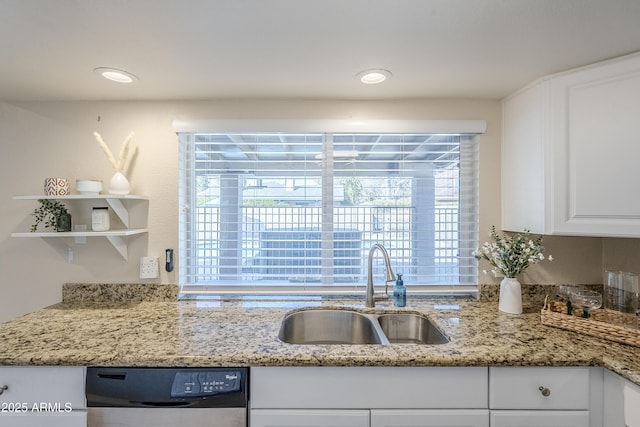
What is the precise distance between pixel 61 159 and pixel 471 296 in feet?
8.68

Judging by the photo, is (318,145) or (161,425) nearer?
(161,425)

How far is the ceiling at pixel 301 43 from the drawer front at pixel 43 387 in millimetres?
1283

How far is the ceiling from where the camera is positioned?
976 mm

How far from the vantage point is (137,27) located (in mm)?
1074

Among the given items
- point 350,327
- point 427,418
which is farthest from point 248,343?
point 427,418

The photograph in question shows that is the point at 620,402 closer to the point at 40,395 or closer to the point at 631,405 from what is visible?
the point at 631,405

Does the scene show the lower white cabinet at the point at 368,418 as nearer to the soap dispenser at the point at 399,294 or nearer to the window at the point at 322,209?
the soap dispenser at the point at 399,294

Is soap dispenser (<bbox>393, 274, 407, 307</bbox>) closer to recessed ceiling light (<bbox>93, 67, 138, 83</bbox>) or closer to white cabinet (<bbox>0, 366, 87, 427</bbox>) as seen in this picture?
white cabinet (<bbox>0, 366, 87, 427</bbox>)

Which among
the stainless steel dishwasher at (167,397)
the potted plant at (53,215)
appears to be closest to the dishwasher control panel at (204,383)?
the stainless steel dishwasher at (167,397)

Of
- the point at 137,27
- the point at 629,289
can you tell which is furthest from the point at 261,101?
Answer: the point at 629,289

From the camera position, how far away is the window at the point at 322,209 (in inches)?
70.3

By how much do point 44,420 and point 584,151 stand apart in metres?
2.48

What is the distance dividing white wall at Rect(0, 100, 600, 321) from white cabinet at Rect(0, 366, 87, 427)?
2.33 ft

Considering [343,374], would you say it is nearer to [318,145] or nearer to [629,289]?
[318,145]
